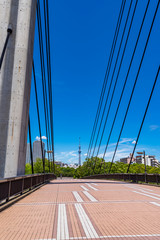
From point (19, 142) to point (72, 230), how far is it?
671 cm

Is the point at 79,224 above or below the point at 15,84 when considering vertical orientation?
below

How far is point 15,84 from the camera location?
387 inches

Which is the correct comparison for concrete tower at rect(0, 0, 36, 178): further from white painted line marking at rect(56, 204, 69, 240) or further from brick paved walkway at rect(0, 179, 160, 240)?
white painted line marking at rect(56, 204, 69, 240)

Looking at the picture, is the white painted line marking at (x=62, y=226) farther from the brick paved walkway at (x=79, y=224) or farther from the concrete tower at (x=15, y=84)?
the concrete tower at (x=15, y=84)

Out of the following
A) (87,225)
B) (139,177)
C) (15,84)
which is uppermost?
(15,84)

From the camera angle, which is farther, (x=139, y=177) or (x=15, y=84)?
(x=139, y=177)

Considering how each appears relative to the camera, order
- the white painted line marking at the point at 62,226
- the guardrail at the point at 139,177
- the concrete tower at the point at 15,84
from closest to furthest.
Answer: the white painted line marking at the point at 62,226 → the concrete tower at the point at 15,84 → the guardrail at the point at 139,177

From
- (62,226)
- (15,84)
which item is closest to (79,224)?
(62,226)

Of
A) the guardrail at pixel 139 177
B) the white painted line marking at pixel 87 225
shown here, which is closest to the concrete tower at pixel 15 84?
the white painted line marking at pixel 87 225

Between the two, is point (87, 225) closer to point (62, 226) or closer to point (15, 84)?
point (62, 226)

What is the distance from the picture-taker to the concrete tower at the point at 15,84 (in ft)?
31.0

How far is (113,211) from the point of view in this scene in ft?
17.4

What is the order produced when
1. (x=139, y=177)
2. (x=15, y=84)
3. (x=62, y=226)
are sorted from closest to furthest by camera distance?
1. (x=62, y=226)
2. (x=15, y=84)
3. (x=139, y=177)

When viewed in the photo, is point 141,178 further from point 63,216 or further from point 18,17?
point 18,17
